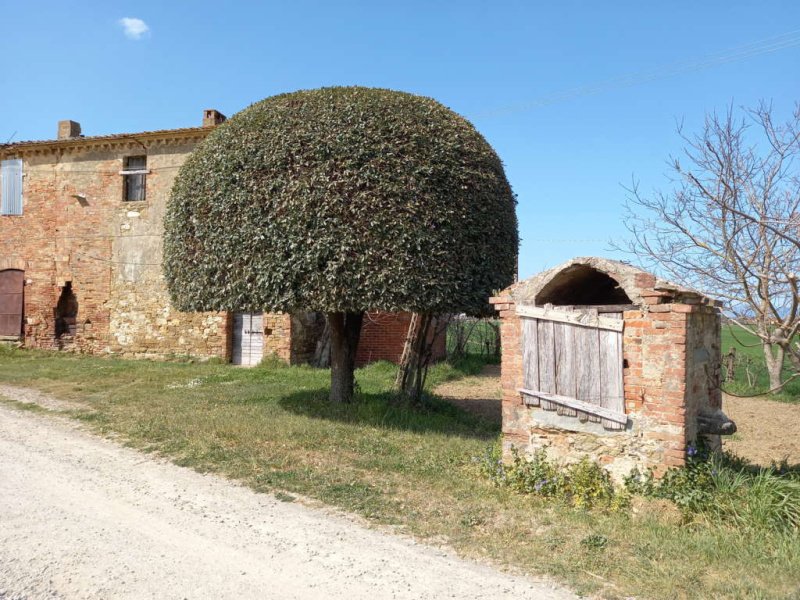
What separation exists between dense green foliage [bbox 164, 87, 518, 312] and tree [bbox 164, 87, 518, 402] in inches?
0.7

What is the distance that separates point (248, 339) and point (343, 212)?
9.91 meters

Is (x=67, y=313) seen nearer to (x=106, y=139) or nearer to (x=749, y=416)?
(x=106, y=139)

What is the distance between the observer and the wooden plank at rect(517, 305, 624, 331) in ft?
19.2

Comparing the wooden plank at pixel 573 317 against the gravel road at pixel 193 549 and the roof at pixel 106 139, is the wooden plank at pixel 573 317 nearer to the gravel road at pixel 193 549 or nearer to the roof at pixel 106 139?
the gravel road at pixel 193 549

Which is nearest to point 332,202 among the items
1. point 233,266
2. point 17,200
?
point 233,266

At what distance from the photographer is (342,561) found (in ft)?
14.0

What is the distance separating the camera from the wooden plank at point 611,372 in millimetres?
5766

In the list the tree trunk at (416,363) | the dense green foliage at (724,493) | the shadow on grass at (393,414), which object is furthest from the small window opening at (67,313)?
the dense green foliage at (724,493)

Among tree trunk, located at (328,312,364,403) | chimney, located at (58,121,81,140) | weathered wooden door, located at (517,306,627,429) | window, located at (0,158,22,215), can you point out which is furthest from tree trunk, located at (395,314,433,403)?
window, located at (0,158,22,215)

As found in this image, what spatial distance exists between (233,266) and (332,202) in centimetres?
187

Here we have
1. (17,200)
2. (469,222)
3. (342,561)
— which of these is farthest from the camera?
(17,200)

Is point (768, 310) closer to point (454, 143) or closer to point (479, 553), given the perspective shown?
point (479, 553)

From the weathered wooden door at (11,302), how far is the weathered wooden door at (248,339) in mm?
8018

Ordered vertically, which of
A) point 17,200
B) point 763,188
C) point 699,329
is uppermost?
point 17,200
